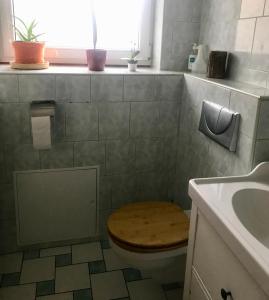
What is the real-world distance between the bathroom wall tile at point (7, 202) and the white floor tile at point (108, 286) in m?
0.61

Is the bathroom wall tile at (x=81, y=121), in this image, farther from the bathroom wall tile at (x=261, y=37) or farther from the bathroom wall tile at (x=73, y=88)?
the bathroom wall tile at (x=261, y=37)

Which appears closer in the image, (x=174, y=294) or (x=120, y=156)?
(x=174, y=294)

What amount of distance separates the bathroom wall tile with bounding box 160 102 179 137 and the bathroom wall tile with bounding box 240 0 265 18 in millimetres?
621

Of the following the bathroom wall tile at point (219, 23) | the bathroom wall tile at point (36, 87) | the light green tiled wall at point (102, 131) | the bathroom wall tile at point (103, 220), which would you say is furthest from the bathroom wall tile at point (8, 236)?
the bathroom wall tile at point (219, 23)

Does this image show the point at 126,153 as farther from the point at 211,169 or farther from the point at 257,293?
the point at 257,293

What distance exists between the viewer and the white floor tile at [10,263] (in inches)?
74.6

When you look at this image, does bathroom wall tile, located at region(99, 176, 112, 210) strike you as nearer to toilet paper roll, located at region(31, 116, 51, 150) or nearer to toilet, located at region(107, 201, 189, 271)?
toilet, located at region(107, 201, 189, 271)

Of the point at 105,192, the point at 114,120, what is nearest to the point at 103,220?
the point at 105,192

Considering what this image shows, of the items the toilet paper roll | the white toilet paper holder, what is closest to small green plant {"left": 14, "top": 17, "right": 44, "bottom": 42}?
the white toilet paper holder

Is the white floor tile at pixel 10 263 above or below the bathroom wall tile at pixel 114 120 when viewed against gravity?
below

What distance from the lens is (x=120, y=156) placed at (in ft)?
6.66

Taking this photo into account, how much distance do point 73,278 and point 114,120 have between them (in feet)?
3.00

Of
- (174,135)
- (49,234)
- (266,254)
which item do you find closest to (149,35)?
(174,135)

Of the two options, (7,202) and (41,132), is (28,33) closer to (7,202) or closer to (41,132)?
(41,132)
